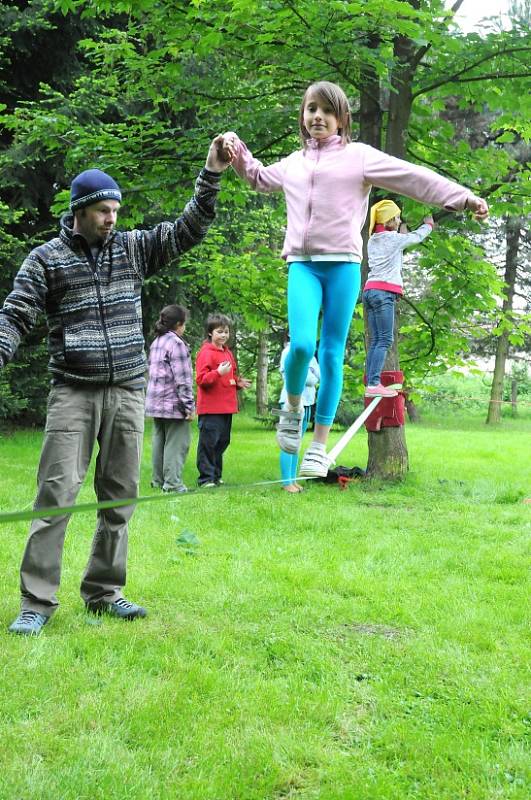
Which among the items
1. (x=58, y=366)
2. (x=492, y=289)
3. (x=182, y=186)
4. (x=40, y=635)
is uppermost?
(x=182, y=186)

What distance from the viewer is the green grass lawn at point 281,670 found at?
2865 mm

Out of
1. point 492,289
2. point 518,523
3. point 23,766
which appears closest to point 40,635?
point 23,766

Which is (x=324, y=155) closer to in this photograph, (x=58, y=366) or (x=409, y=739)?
(x=58, y=366)

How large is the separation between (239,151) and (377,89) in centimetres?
454

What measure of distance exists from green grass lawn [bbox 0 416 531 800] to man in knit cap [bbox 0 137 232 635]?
1.53ft

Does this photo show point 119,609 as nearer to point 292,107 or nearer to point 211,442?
point 211,442

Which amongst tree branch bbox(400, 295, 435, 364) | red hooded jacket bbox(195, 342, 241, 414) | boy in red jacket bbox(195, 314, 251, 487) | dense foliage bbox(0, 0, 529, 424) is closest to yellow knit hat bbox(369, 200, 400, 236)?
dense foliage bbox(0, 0, 529, 424)

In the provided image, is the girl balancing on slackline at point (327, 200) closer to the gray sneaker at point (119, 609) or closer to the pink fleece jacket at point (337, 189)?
the pink fleece jacket at point (337, 189)

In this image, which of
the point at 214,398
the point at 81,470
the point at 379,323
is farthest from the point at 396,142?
the point at 81,470

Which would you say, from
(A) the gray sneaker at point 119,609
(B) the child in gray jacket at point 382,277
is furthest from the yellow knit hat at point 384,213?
(A) the gray sneaker at point 119,609

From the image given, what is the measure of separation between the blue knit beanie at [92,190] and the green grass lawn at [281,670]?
188 centimetres

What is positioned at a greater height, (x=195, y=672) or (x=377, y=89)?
(x=377, y=89)

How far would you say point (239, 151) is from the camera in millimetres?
3887

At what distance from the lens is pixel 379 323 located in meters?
6.07
